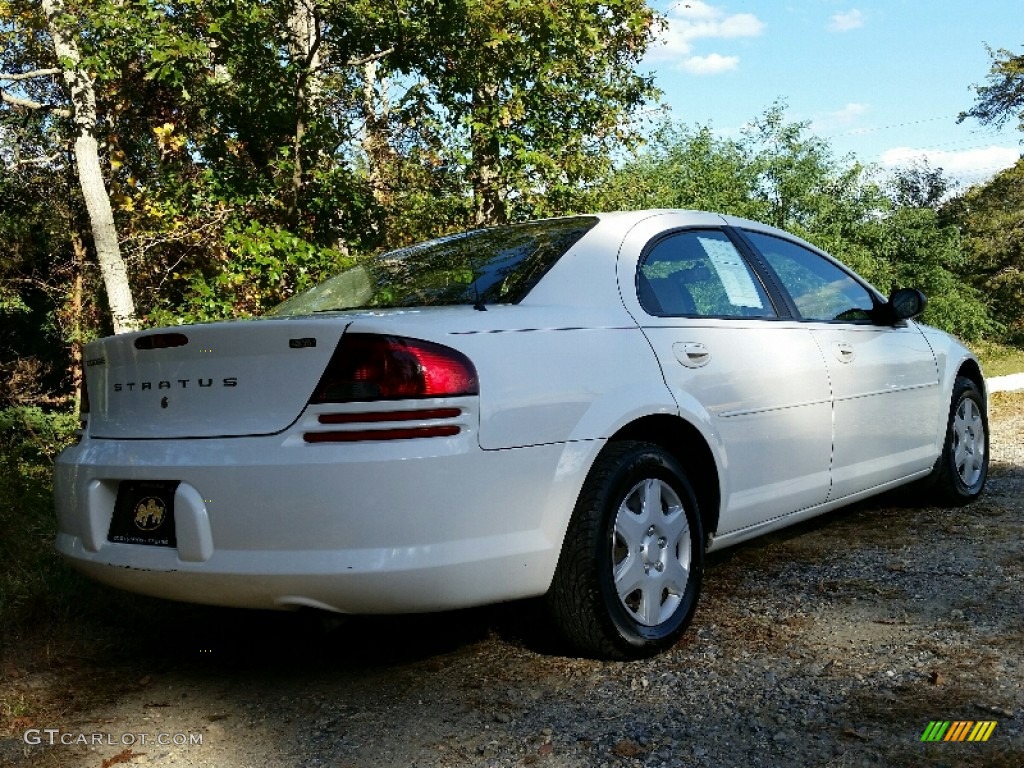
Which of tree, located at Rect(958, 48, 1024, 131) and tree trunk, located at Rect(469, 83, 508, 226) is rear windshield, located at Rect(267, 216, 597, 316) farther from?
tree, located at Rect(958, 48, 1024, 131)

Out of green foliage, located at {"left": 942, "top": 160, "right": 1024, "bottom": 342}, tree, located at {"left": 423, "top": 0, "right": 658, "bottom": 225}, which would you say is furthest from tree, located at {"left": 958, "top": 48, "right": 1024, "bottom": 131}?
tree, located at {"left": 423, "top": 0, "right": 658, "bottom": 225}

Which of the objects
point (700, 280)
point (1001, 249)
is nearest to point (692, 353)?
point (700, 280)

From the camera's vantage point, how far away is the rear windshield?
10.8ft

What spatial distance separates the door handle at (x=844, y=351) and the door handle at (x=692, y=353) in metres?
1.04

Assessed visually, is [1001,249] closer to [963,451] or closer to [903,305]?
[963,451]

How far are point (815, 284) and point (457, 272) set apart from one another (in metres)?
1.89

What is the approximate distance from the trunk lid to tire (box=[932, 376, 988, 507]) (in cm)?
384

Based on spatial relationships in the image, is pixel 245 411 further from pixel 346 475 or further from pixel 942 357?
pixel 942 357

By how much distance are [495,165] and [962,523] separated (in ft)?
16.7

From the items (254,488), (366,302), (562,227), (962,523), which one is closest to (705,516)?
(562,227)

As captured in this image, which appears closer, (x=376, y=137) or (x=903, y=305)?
(x=903, y=305)

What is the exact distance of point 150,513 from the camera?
2.91m

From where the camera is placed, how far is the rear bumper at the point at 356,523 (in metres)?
2.62

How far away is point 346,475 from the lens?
103 inches
